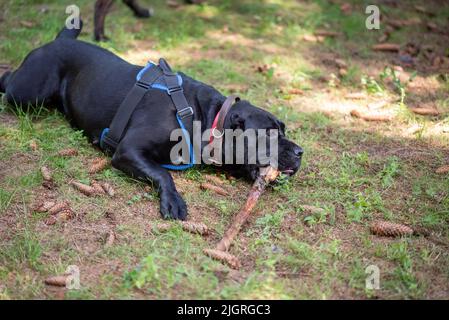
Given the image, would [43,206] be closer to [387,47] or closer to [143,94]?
[143,94]

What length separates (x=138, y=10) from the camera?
285 inches

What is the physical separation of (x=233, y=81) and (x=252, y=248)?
2913 millimetres

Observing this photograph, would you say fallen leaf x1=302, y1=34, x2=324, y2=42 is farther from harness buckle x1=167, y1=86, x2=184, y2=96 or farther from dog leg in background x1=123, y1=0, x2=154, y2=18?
harness buckle x1=167, y1=86, x2=184, y2=96

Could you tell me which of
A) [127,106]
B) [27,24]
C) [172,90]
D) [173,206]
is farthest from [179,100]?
[27,24]

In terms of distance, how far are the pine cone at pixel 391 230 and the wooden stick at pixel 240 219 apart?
82cm

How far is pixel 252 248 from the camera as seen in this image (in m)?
3.31

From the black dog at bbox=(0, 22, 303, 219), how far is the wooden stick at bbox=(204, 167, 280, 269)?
0.36 ft

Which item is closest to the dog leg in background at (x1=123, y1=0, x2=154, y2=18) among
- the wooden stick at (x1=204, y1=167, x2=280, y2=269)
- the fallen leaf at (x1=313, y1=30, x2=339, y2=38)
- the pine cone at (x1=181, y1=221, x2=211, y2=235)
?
the fallen leaf at (x1=313, y1=30, x2=339, y2=38)

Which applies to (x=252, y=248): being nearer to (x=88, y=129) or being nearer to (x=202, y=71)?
(x=88, y=129)

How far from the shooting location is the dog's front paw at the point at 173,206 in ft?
11.8

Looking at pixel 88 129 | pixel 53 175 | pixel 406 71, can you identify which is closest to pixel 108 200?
pixel 53 175

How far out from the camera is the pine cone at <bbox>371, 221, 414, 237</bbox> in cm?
345

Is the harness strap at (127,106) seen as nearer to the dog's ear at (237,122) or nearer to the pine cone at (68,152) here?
the pine cone at (68,152)

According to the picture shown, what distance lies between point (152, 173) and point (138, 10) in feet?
13.3
